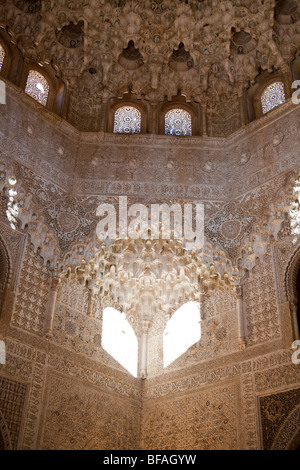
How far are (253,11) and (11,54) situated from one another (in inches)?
174

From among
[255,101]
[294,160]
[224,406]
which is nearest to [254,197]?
[294,160]

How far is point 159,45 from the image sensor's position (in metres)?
10.7

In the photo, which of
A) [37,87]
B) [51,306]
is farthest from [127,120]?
[51,306]

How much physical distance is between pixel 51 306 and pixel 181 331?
2399 mm

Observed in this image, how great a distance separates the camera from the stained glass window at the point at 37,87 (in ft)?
33.8

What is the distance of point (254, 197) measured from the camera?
9.41 m

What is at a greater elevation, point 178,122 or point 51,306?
point 178,122

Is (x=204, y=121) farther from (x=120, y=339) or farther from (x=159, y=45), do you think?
(x=120, y=339)

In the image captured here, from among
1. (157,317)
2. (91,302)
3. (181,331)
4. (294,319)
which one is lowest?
(294,319)

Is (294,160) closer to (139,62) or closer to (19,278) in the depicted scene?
(139,62)

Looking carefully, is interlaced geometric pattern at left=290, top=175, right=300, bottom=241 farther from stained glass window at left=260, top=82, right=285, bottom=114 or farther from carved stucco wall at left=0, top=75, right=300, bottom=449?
stained glass window at left=260, top=82, right=285, bottom=114

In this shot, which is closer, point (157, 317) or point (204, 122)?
point (157, 317)

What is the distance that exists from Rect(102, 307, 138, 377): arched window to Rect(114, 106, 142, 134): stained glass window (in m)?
3.38

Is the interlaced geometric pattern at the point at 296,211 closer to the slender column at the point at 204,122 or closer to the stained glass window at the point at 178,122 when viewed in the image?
the slender column at the point at 204,122
